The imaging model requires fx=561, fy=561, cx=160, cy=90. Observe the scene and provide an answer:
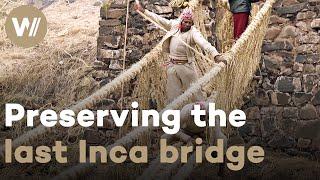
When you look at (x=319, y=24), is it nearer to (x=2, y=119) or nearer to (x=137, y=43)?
(x=137, y=43)

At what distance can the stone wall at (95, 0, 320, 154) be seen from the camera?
5836 millimetres

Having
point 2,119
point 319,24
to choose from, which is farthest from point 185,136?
point 2,119

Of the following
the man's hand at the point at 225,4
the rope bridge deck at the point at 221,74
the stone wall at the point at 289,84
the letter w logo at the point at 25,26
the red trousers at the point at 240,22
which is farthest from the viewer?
the man's hand at the point at 225,4

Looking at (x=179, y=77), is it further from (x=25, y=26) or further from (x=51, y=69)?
(x=51, y=69)

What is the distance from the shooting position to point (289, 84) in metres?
6.00

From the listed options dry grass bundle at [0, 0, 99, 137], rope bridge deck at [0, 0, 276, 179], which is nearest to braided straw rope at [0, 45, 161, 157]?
rope bridge deck at [0, 0, 276, 179]

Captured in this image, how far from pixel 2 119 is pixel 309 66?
11.3 ft

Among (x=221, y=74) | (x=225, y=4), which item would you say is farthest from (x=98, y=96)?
(x=225, y=4)

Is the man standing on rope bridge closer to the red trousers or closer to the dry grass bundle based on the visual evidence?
the red trousers

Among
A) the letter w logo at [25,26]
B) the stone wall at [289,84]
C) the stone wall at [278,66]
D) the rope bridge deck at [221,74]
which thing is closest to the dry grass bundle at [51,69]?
the stone wall at [278,66]

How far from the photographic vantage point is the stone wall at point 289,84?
5.82 meters

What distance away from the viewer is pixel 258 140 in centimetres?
617

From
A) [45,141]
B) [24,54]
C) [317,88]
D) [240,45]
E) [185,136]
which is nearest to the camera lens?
[185,136]

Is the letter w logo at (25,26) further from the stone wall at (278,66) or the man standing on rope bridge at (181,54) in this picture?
the man standing on rope bridge at (181,54)
